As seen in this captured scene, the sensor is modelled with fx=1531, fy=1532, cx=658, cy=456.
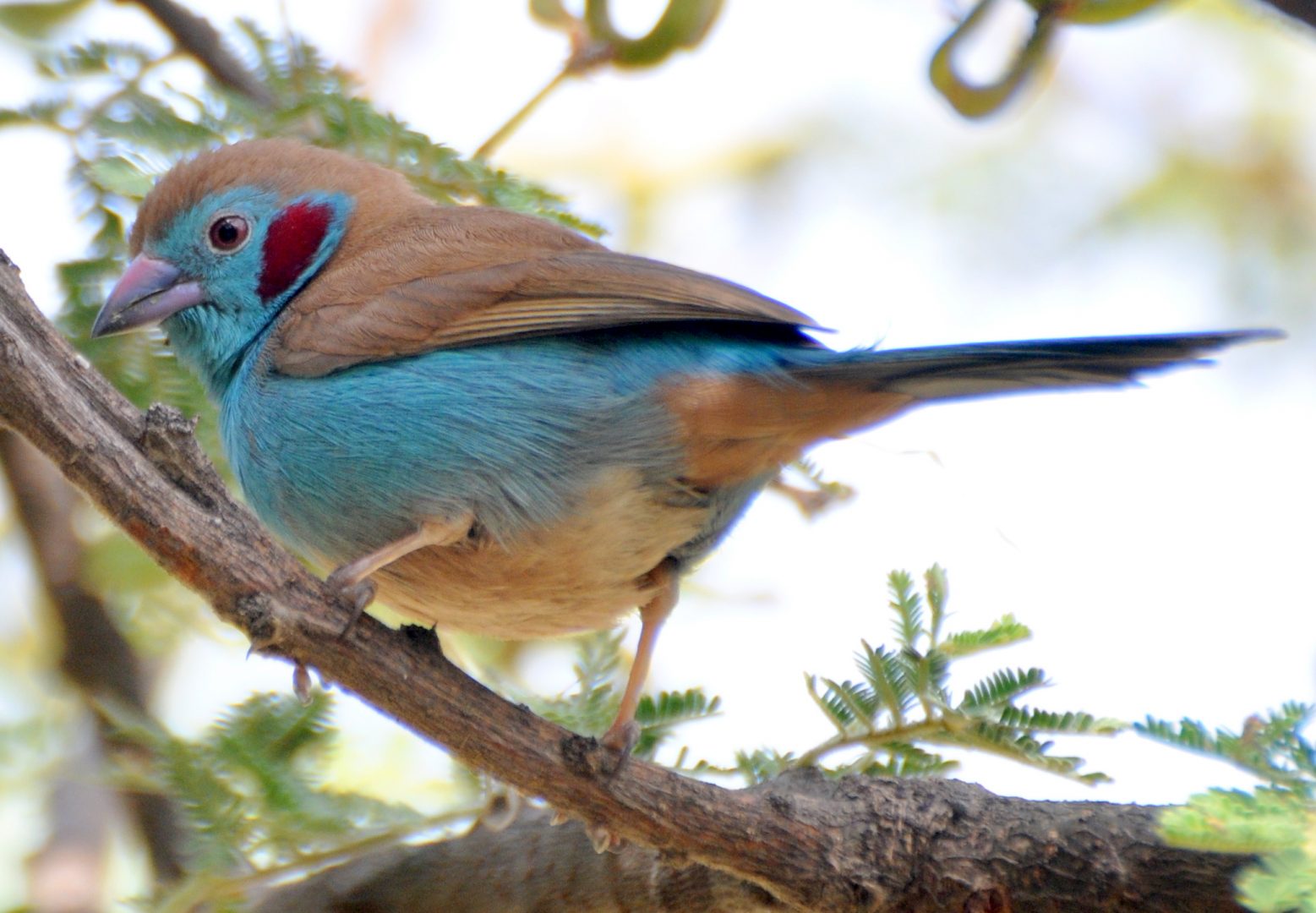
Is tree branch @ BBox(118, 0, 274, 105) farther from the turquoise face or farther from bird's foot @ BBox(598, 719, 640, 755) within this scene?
bird's foot @ BBox(598, 719, 640, 755)

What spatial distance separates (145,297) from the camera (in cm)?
442

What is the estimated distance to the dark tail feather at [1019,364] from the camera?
3264 millimetres

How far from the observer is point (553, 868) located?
414cm

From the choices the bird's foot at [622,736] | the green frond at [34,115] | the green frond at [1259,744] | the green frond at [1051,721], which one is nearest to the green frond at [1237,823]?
the green frond at [1259,744]

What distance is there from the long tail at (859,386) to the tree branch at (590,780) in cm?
83

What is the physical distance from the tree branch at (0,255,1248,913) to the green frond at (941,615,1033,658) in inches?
14.0

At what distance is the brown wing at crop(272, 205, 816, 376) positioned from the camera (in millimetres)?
3906

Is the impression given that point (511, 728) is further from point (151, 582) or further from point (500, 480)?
point (151, 582)

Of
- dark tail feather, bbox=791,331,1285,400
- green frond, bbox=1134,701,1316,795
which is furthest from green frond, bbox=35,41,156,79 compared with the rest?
green frond, bbox=1134,701,1316,795

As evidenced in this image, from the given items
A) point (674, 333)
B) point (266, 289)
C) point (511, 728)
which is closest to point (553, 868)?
point (511, 728)

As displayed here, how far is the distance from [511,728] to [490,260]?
1.36m

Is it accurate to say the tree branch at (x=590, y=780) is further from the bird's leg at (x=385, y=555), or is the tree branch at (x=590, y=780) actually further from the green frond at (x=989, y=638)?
the green frond at (x=989, y=638)

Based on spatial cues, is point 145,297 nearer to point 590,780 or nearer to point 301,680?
point 301,680

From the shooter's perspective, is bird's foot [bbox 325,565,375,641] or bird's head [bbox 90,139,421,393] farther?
bird's head [bbox 90,139,421,393]
